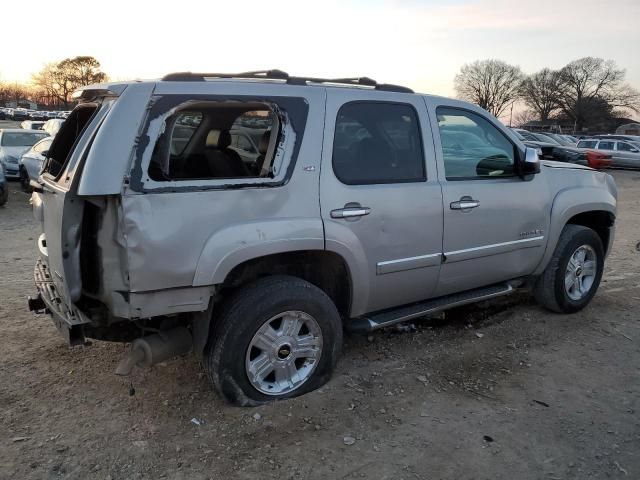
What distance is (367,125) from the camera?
3824 millimetres

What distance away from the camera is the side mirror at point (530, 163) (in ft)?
14.6

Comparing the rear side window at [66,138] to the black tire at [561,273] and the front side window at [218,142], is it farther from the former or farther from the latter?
the black tire at [561,273]

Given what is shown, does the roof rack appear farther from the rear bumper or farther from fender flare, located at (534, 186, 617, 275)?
fender flare, located at (534, 186, 617, 275)

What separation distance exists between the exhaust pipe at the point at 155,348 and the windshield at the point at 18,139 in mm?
14364

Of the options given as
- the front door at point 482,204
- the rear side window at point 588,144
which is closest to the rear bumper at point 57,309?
the front door at point 482,204

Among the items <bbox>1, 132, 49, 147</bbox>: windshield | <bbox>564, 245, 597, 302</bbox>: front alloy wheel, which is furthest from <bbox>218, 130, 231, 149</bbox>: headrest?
<bbox>1, 132, 49, 147</bbox>: windshield

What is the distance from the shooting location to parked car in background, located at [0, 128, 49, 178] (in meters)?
14.7

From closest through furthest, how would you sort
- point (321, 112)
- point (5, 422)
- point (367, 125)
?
point (5, 422), point (321, 112), point (367, 125)

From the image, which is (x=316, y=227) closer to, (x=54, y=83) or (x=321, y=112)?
(x=321, y=112)

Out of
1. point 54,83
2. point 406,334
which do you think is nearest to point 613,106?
point 54,83

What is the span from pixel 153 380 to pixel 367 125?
7.40ft

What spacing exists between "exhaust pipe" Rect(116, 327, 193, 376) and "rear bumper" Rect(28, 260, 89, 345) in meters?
0.29

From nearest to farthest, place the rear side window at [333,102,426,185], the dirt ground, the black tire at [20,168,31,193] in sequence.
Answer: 1. the dirt ground
2. the rear side window at [333,102,426,185]
3. the black tire at [20,168,31,193]

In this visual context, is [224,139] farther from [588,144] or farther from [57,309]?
[588,144]
